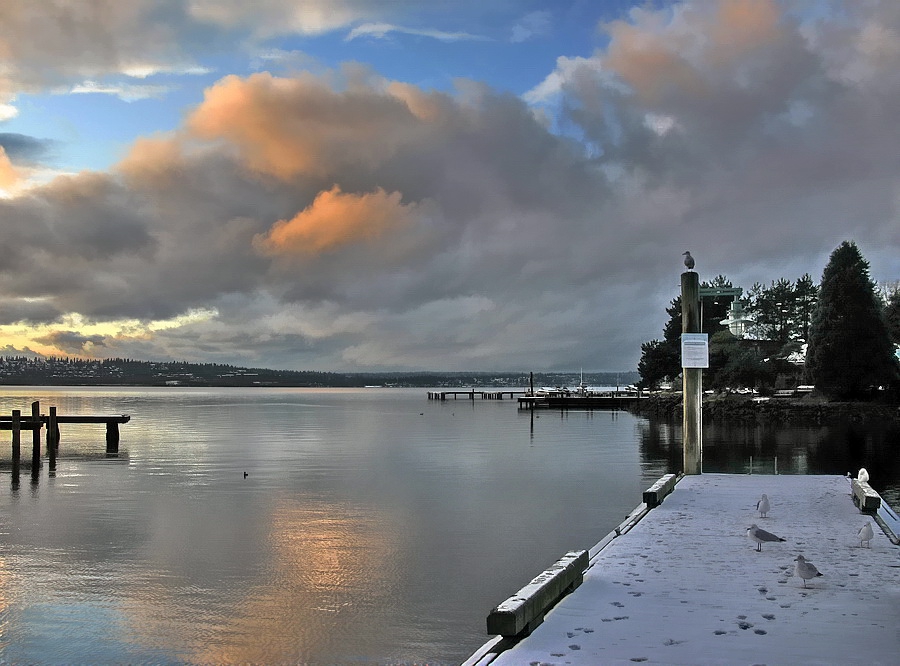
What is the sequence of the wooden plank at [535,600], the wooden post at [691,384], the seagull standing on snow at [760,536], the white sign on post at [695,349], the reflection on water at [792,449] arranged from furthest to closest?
the reflection on water at [792,449] < the wooden post at [691,384] < the white sign on post at [695,349] < the seagull standing on snow at [760,536] < the wooden plank at [535,600]

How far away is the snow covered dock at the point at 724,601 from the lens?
23.7 ft

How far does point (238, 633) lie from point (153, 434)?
180ft

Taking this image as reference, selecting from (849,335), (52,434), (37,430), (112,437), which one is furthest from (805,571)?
(849,335)

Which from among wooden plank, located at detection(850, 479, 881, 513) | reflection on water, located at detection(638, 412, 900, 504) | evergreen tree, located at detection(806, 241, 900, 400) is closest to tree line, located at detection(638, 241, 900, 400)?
evergreen tree, located at detection(806, 241, 900, 400)

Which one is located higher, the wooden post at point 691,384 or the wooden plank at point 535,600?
the wooden post at point 691,384

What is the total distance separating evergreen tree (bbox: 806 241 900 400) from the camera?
71375mm

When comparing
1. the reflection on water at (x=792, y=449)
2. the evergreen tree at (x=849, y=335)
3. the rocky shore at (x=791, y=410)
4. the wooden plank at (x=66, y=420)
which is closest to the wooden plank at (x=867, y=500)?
the reflection on water at (x=792, y=449)

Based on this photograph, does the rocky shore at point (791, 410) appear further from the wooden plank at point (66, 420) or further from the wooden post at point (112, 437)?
the wooden plank at point (66, 420)

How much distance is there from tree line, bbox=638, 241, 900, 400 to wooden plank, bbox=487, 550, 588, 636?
48.8 meters

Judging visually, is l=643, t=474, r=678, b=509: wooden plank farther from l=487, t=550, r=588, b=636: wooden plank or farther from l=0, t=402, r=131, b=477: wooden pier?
l=0, t=402, r=131, b=477: wooden pier

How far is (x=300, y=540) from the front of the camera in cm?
2048

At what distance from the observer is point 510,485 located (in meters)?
32.1

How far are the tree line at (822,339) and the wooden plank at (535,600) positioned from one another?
1922 inches

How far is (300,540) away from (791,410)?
207 ft
